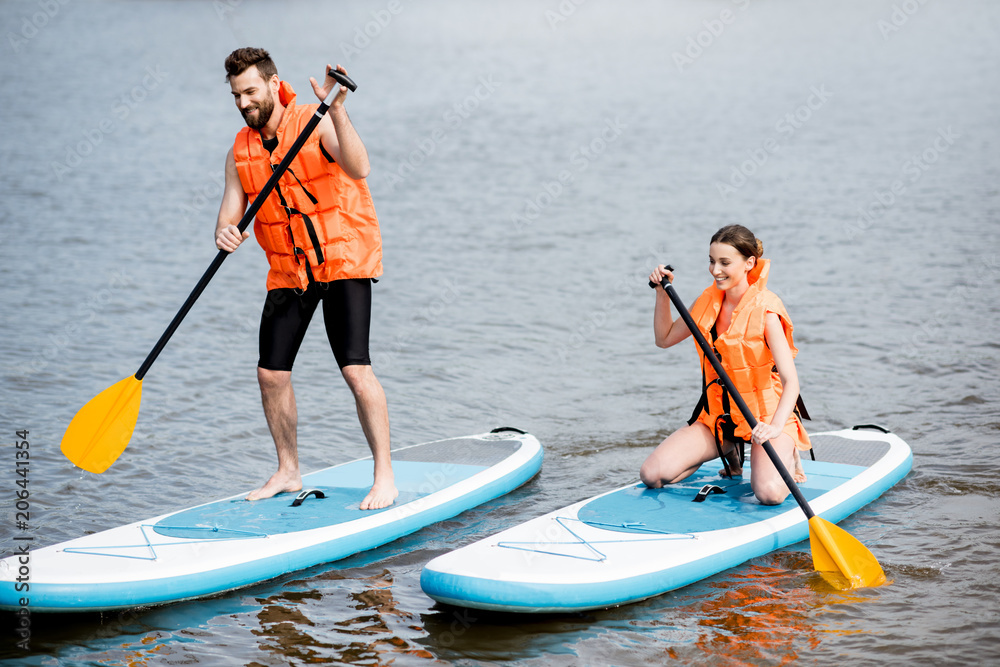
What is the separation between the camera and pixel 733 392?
4.45 m

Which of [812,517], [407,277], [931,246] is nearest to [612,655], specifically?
[812,517]

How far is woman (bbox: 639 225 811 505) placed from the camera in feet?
14.9

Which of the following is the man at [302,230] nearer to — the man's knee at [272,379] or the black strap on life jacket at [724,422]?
the man's knee at [272,379]

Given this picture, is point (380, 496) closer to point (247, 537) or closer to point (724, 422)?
point (247, 537)

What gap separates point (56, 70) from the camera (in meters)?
23.1

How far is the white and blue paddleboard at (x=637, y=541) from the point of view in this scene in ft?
12.4

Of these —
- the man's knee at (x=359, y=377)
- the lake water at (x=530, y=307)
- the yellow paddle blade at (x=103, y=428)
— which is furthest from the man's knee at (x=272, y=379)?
the lake water at (x=530, y=307)

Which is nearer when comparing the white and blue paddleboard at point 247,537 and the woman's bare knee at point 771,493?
the white and blue paddleboard at point 247,537

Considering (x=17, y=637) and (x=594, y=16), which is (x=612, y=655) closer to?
(x=17, y=637)

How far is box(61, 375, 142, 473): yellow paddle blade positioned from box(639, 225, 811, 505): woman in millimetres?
2266

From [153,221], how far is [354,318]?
9094 mm

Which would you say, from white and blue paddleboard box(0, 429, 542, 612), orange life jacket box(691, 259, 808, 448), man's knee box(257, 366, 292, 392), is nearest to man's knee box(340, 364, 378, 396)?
man's knee box(257, 366, 292, 392)

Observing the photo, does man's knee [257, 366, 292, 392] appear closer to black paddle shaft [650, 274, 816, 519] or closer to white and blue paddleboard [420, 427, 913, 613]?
white and blue paddleboard [420, 427, 913, 613]

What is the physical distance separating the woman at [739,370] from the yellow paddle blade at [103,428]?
7.44 ft
